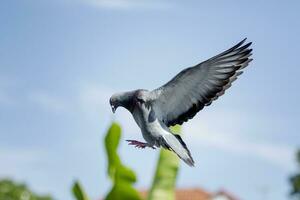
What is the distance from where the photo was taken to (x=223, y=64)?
1.53m

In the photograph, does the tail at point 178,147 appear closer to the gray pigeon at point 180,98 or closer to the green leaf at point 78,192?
the gray pigeon at point 180,98

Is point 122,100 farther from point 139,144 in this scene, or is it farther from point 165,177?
point 165,177

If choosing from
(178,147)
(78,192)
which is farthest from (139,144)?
(78,192)

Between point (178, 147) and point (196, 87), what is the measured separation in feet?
0.42

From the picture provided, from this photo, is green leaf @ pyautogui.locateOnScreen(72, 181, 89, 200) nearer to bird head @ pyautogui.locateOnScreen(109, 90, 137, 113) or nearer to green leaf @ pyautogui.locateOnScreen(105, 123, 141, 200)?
green leaf @ pyautogui.locateOnScreen(105, 123, 141, 200)

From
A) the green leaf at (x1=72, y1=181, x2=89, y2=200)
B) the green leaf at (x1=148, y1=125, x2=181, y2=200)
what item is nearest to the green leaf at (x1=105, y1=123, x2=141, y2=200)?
the green leaf at (x1=72, y1=181, x2=89, y2=200)

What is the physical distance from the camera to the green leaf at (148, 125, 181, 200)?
3836 mm

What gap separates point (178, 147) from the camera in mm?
1532

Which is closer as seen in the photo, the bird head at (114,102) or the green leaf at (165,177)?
the bird head at (114,102)

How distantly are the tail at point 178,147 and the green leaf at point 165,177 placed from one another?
2.22 metres

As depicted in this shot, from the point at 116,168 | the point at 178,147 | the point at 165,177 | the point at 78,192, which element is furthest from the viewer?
the point at 165,177

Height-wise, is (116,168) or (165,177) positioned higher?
(116,168)

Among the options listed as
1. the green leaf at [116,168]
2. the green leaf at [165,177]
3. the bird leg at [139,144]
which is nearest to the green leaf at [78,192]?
the green leaf at [116,168]

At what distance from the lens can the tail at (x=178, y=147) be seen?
4.91 feet
